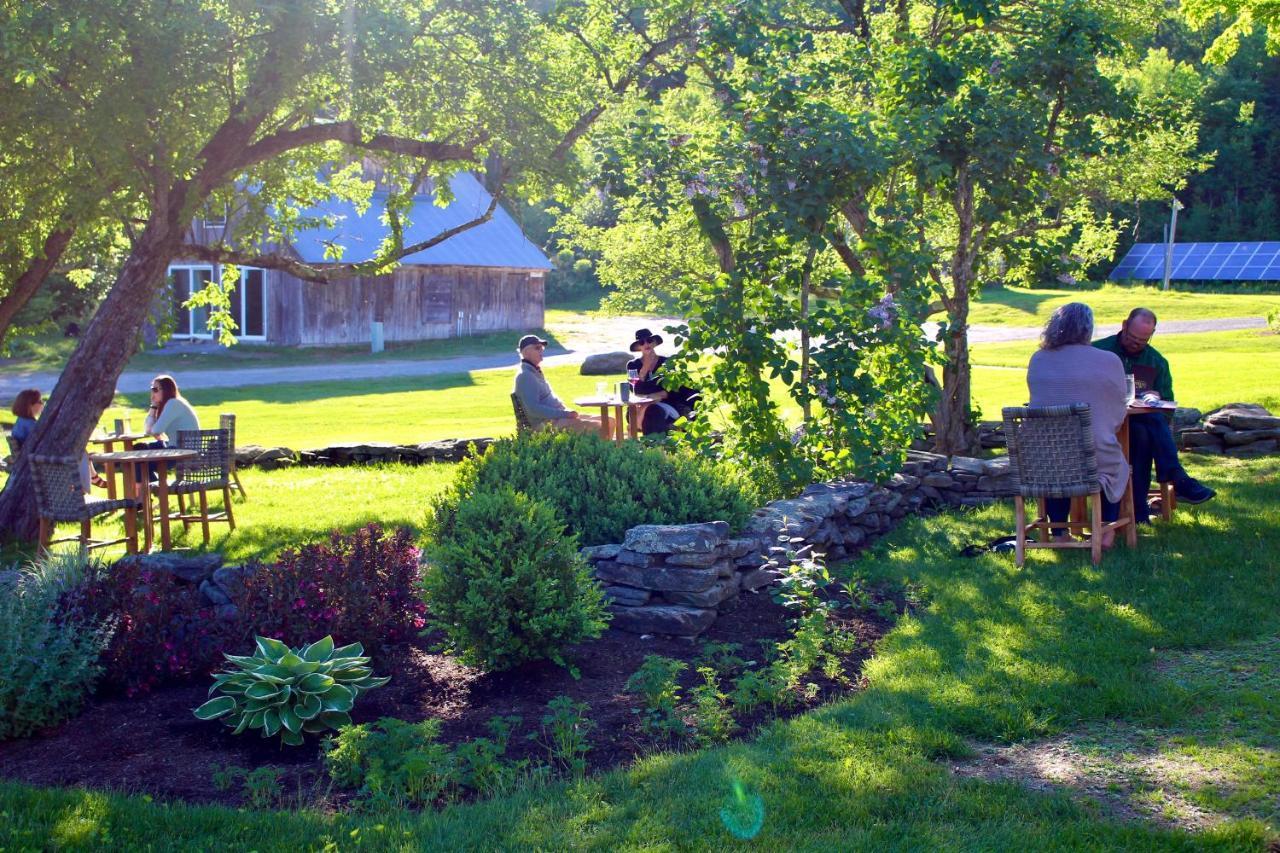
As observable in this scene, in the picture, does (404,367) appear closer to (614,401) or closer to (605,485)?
(614,401)

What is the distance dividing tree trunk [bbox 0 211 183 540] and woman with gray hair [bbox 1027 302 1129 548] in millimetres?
6834

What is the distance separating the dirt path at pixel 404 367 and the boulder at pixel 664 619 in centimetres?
1944

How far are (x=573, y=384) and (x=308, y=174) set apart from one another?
12.2 metres

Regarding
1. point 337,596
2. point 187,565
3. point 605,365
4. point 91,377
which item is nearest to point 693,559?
point 337,596

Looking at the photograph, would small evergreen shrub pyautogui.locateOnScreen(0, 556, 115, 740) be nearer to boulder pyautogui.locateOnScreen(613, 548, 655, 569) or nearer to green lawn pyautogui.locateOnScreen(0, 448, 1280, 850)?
green lawn pyautogui.locateOnScreen(0, 448, 1280, 850)

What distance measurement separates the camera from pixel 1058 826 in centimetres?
367

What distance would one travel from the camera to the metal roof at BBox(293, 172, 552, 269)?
3309 cm

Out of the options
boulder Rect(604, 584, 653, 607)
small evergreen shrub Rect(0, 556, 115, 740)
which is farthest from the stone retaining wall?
small evergreen shrub Rect(0, 556, 115, 740)

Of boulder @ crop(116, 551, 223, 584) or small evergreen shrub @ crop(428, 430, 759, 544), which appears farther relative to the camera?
small evergreen shrub @ crop(428, 430, 759, 544)

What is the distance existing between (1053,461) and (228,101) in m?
7.28

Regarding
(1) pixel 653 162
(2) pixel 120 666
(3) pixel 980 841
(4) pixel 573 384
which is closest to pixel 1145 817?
(3) pixel 980 841

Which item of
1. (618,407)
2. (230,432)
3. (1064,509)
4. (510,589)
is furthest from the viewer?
(618,407)

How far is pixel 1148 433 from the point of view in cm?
800

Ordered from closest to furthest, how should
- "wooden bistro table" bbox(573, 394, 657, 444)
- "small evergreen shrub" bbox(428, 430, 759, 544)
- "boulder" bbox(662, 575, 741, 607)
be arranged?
"boulder" bbox(662, 575, 741, 607) → "small evergreen shrub" bbox(428, 430, 759, 544) → "wooden bistro table" bbox(573, 394, 657, 444)
